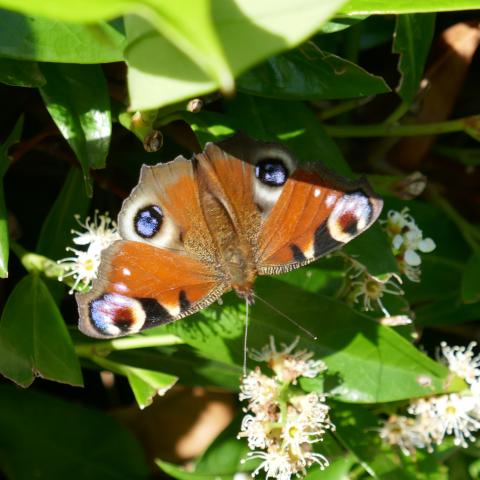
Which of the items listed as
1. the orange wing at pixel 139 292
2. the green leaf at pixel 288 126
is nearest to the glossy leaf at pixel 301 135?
the green leaf at pixel 288 126

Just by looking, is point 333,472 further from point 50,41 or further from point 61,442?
point 50,41

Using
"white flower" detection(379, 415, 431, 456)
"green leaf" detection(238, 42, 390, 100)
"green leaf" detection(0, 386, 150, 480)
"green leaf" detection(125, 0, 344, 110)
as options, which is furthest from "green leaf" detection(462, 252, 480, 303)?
"green leaf" detection(125, 0, 344, 110)

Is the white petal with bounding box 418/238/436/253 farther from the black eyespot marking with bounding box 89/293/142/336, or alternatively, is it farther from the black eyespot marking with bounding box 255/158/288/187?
the black eyespot marking with bounding box 89/293/142/336

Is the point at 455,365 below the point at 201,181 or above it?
below

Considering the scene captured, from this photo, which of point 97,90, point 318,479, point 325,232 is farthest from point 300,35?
point 318,479

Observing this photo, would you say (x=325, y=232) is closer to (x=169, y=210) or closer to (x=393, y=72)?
Result: (x=169, y=210)

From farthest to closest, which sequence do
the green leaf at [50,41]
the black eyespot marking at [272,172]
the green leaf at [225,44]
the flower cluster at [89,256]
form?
the flower cluster at [89,256] < the black eyespot marking at [272,172] < the green leaf at [50,41] < the green leaf at [225,44]

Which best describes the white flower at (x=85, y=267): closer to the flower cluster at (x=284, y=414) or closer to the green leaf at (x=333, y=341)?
the green leaf at (x=333, y=341)
